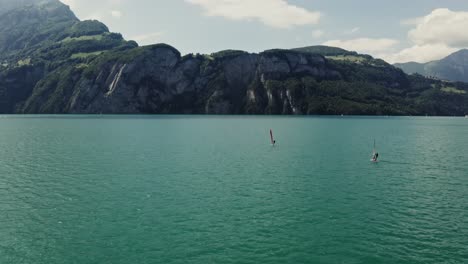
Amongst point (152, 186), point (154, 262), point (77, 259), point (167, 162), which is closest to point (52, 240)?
point (77, 259)

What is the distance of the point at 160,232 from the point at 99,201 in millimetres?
14861

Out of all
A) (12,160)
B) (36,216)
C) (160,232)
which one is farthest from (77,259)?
(12,160)

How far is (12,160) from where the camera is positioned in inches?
3017

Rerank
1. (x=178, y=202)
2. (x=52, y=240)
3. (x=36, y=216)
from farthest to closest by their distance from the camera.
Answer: (x=178, y=202) → (x=36, y=216) → (x=52, y=240)

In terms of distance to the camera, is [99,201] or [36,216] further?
[99,201]

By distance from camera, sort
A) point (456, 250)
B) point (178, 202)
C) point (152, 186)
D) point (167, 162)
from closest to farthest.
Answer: point (456, 250) < point (178, 202) < point (152, 186) < point (167, 162)

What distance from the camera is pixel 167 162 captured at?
75562mm

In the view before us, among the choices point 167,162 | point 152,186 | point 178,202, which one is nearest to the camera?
point 178,202

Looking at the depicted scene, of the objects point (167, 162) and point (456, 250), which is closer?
point (456, 250)

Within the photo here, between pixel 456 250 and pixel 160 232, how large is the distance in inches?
1051

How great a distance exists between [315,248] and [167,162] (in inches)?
1970

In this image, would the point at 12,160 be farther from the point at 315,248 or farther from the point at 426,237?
the point at 426,237

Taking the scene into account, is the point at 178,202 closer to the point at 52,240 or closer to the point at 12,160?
the point at 52,240

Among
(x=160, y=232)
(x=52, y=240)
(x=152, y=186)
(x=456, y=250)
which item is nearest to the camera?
(x=456, y=250)
